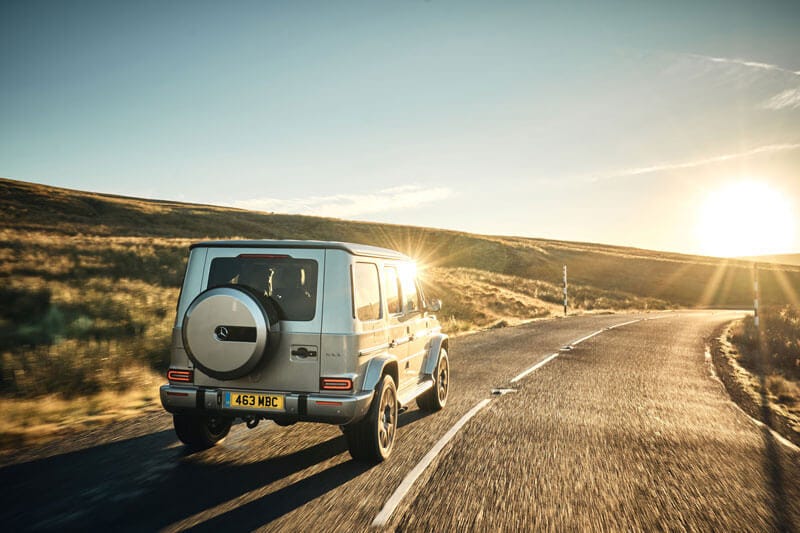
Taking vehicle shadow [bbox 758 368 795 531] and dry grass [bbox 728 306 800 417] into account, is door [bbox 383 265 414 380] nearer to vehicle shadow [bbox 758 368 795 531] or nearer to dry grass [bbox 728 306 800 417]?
vehicle shadow [bbox 758 368 795 531]

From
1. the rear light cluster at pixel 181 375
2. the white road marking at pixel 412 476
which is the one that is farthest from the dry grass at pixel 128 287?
the white road marking at pixel 412 476

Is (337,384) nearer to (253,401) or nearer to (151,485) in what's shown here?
(253,401)

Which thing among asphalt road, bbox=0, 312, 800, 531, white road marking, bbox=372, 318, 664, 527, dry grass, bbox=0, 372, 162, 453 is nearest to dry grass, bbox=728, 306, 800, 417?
asphalt road, bbox=0, 312, 800, 531

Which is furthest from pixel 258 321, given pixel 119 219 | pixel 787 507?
pixel 119 219

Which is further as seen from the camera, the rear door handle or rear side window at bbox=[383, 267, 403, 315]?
rear side window at bbox=[383, 267, 403, 315]

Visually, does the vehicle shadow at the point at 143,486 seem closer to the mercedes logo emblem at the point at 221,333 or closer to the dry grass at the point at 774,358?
the mercedes logo emblem at the point at 221,333

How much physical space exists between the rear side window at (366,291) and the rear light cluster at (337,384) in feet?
1.92

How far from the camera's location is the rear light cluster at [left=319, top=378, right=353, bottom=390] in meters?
4.51

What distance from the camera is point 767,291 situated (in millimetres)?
53656

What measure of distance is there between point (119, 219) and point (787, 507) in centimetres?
5597

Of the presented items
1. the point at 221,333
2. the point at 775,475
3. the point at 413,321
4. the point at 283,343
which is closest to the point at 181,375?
the point at 221,333

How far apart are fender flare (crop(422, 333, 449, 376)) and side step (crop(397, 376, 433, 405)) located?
0.13m

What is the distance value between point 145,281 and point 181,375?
48.8ft

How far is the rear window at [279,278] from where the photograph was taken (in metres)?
4.70
